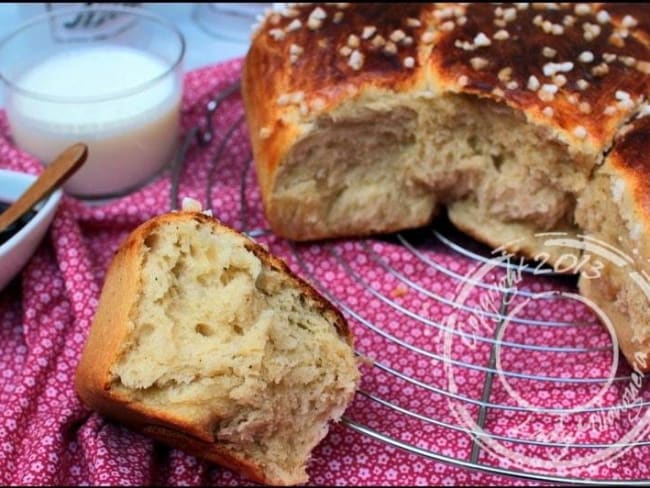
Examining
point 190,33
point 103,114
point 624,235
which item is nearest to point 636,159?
point 624,235

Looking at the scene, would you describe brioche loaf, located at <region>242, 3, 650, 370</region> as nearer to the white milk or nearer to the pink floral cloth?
the pink floral cloth

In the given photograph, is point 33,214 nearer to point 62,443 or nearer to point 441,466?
point 62,443

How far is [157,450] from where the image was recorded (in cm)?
192

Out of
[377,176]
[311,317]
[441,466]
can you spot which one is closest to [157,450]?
[311,317]

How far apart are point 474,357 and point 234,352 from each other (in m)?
0.69

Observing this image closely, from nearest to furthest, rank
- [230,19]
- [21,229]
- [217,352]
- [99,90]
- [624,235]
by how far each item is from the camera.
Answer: [217,352]
[624,235]
[21,229]
[99,90]
[230,19]

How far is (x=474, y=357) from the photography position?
208 cm

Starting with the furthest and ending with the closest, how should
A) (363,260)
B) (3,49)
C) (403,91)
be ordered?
(3,49)
(363,260)
(403,91)

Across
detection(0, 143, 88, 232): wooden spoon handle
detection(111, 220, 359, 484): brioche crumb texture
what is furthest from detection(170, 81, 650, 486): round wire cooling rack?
detection(0, 143, 88, 232): wooden spoon handle

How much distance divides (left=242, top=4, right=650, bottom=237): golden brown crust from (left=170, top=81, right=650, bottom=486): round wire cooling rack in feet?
0.95

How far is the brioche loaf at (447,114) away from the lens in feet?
7.01

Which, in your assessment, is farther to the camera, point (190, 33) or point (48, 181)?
point (190, 33)

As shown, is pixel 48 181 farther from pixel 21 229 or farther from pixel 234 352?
pixel 234 352

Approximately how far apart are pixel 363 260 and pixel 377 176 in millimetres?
241
